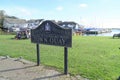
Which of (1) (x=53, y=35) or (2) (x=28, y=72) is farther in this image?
(1) (x=53, y=35)

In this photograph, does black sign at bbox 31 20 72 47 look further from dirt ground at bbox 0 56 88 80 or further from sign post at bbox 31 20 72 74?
dirt ground at bbox 0 56 88 80

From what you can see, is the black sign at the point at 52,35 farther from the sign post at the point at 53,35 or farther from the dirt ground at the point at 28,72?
the dirt ground at the point at 28,72

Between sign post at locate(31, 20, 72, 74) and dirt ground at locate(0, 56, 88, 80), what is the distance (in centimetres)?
42

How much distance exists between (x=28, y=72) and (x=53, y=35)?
154cm

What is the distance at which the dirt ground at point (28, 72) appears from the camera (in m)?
7.14

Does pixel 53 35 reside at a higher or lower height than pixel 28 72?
higher

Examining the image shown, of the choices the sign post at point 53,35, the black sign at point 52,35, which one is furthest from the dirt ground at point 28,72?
the black sign at point 52,35

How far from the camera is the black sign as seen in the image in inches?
298

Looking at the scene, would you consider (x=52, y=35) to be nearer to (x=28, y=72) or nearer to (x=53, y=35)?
(x=53, y=35)

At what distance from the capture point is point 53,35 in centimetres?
820

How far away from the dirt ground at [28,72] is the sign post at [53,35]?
42 cm

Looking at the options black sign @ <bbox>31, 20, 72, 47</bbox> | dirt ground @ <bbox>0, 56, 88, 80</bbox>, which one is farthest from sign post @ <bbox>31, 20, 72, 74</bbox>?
dirt ground @ <bbox>0, 56, 88, 80</bbox>

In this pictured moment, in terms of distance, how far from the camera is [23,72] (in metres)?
7.80

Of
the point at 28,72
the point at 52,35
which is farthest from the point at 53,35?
the point at 28,72
